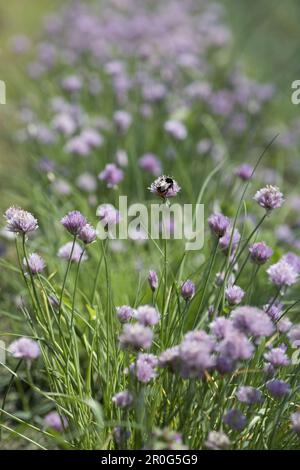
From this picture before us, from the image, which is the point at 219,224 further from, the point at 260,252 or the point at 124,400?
the point at 124,400

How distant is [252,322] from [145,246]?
1646 mm

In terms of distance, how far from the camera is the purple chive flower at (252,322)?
1.26 metres

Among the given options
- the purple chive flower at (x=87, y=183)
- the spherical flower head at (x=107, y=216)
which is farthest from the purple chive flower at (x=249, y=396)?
the purple chive flower at (x=87, y=183)

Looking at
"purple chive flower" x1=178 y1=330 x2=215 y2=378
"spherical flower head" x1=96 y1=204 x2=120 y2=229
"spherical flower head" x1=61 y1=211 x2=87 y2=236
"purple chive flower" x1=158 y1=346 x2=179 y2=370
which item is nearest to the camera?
"purple chive flower" x1=178 y1=330 x2=215 y2=378

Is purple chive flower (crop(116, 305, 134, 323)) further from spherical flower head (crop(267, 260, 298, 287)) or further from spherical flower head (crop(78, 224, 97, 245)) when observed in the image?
spherical flower head (crop(267, 260, 298, 287))

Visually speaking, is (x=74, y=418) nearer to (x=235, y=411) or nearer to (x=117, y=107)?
(x=235, y=411)

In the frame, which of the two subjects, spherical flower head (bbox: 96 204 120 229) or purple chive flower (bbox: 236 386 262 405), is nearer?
purple chive flower (bbox: 236 386 262 405)

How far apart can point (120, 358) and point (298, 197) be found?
219cm

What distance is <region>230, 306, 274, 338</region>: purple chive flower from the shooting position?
126 cm

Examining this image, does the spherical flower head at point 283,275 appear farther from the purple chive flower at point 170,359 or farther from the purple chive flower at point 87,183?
the purple chive flower at point 87,183

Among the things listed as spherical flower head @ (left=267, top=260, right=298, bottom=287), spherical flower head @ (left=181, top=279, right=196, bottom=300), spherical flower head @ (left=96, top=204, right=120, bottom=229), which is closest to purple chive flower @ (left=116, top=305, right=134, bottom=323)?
spherical flower head @ (left=181, top=279, right=196, bottom=300)

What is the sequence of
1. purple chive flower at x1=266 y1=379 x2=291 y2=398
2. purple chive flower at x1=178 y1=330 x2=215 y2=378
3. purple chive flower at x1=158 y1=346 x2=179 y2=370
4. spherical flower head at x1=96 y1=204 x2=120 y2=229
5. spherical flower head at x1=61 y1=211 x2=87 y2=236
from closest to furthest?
purple chive flower at x1=178 y1=330 x2=215 y2=378
purple chive flower at x1=158 y1=346 x2=179 y2=370
purple chive flower at x1=266 y1=379 x2=291 y2=398
spherical flower head at x1=61 y1=211 x2=87 y2=236
spherical flower head at x1=96 y1=204 x2=120 y2=229

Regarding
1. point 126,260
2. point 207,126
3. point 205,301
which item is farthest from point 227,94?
point 205,301

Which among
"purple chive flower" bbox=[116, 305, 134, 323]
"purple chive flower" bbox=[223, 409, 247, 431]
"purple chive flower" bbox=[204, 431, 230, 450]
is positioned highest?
"purple chive flower" bbox=[116, 305, 134, 323]
